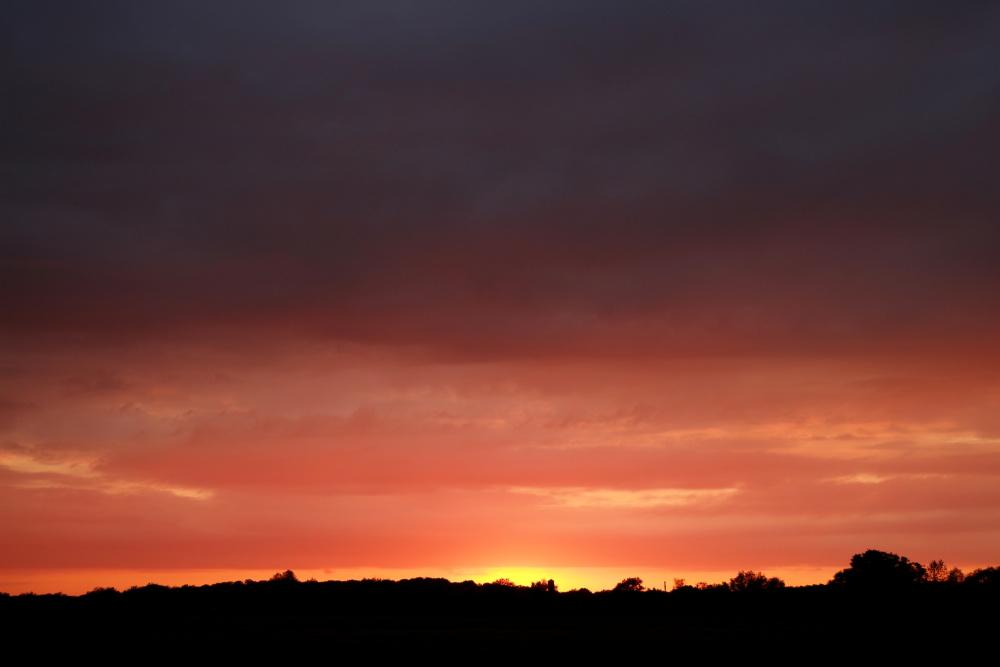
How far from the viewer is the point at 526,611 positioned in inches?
3915

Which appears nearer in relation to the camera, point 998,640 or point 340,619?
point 998,640

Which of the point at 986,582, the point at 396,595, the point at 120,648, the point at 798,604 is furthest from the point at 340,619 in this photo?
the point at 986,582

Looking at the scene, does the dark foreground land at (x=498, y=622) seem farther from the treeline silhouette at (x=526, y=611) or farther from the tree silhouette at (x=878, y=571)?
A: the tree silhouette at (x=878, y=571)

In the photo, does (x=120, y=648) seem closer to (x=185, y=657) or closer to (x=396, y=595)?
(x=185, y=657)

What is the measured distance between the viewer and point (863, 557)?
133 metres

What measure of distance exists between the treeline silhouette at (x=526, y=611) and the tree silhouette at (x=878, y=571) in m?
0.18

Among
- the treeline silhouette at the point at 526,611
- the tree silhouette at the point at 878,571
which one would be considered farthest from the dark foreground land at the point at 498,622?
the tree silhouette at the point at 878,571

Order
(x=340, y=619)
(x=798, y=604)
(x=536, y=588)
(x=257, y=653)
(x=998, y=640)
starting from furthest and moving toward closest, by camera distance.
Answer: (x=536, y=588) → (x=798, y=604) → (x=340, y=619) → (x=998, y=640) → (x=257, y=653)

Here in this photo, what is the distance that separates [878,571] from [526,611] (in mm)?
59188

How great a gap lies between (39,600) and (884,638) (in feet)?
242

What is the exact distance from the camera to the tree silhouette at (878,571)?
126 metres

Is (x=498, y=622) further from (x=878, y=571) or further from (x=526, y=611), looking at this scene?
(x=878, y=571)

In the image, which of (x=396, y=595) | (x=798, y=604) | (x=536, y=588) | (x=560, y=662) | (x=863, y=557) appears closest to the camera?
(x=560, y=662)

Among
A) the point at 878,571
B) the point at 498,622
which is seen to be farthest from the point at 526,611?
the point at 878,571
